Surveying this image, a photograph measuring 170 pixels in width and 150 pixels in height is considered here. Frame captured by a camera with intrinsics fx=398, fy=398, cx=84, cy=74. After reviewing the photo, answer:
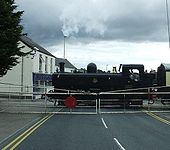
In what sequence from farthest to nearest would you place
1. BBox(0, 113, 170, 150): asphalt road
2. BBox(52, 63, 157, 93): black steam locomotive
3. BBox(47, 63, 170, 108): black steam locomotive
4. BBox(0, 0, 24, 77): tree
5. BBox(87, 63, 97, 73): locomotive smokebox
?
BBox(87, 63, 97, 73): locomotive smokebox → BBox(52, 63, 157, 93): black steam locomotive → BBox(47, 63, 170, 108): black steam locomotive → BBox(0, 0, 24, 77): tree → BBox(0, 113, 170, 150): asphalt road

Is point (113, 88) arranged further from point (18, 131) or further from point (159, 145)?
point (159, 145)

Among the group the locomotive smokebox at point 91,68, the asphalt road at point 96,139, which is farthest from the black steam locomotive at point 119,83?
the asphalt road at point 96,139

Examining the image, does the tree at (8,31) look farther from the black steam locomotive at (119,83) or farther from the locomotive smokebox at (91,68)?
the locomotive smokebox at (91,68)

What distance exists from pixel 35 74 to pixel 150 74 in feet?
88.3

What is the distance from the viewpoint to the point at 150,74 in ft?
117

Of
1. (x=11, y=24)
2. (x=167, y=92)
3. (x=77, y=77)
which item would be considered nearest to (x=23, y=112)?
(x=11, y=24)

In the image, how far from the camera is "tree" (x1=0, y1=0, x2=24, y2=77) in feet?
82.1

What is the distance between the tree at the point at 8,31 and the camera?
25019 mm

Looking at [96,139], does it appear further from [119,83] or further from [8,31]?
[119,83]

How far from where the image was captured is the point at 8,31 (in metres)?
25.3

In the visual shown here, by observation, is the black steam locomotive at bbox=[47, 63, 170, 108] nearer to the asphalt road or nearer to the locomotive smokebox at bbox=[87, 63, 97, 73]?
the locomotive smokebox at bbox=[87, 63, 97, 73]

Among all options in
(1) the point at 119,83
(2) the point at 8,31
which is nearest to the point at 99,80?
(1) the point at 119,83

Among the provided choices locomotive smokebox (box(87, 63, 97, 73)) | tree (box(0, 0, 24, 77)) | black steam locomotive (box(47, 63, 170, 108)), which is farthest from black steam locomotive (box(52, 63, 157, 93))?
tree (box(0, 0, 24, 77))

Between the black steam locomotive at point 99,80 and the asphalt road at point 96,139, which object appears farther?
the black steam locomotive at point 99,80
